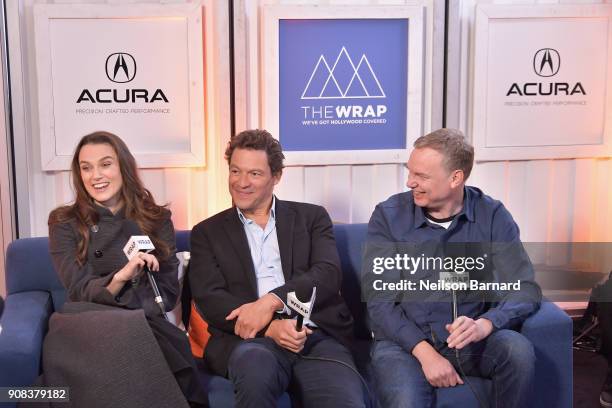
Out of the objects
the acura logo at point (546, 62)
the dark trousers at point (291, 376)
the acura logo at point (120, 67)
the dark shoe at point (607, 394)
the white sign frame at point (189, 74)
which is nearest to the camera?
the dark trousers at point (291, 376)

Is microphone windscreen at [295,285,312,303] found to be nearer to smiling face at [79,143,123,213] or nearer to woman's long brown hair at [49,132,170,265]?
woman's long brown hair at [49,132,170,265]

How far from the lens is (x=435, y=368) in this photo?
2.71m

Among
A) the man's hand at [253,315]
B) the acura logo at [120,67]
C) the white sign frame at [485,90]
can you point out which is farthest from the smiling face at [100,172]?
the white sign frame at [485,90]

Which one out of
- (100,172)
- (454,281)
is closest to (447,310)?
(454,281)

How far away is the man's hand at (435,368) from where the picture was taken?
271 cm

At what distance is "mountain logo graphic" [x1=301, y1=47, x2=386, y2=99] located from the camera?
4.09 m

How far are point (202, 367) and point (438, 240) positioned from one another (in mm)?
1091

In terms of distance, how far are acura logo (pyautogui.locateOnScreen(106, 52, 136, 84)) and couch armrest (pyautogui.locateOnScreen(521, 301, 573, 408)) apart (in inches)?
93.5

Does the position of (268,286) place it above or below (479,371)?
above

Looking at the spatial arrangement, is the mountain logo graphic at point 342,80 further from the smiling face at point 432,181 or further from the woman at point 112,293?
the woman at point 112,293

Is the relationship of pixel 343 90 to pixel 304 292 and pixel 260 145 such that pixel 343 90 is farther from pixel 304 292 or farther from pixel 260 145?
pixel 304 292

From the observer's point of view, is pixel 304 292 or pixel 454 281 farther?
pixel 304 292

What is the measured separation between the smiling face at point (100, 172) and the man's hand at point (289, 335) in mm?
888

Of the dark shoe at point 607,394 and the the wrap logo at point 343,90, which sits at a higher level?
the the wrap logo at point 343,90
